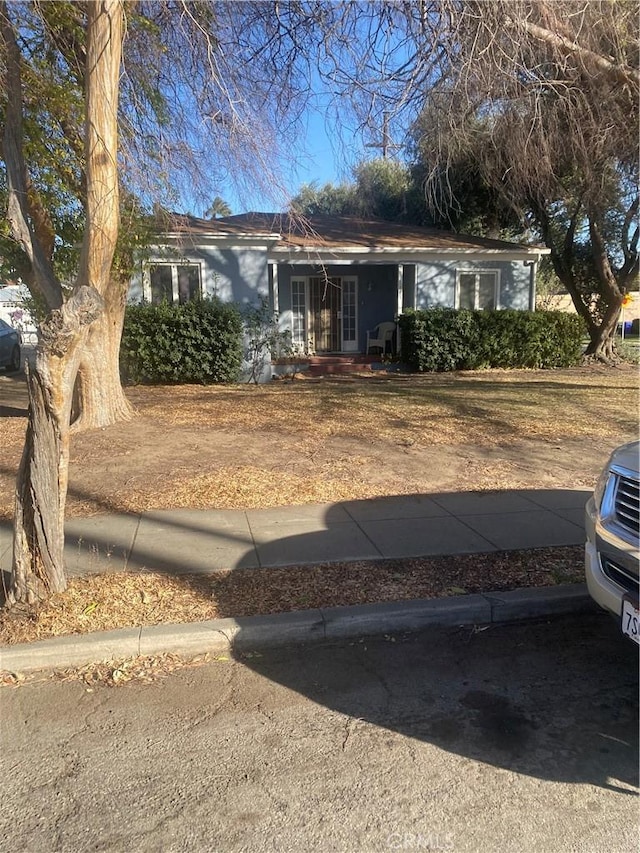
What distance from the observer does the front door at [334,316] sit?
18.7 meters

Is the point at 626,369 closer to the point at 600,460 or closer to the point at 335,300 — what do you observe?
the point at 335,300

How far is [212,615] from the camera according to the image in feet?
12.8

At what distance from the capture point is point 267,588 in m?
4.27

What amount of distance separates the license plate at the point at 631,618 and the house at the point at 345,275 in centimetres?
1332

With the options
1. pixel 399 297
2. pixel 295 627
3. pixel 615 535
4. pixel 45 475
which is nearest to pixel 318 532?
pixel 295 627

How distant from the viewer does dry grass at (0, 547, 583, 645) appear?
12.4 feet

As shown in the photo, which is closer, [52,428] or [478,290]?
[52,428]

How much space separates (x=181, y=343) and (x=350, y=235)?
7010mm

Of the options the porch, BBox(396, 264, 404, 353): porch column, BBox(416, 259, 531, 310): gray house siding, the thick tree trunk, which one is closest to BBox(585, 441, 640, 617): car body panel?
BBox(396, 264, 404, 353): porch column

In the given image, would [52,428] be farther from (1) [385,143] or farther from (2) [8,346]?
(2) [8,346]

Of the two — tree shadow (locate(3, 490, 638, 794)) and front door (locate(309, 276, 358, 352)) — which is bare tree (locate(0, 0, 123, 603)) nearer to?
tree shadow (locate(3, 490, 638, 794))

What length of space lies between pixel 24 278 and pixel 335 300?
1155 centimetres

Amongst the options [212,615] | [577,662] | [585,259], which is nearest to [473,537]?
[577,662]

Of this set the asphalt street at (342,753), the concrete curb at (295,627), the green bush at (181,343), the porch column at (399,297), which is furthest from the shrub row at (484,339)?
the asphalt street at (342,753)
